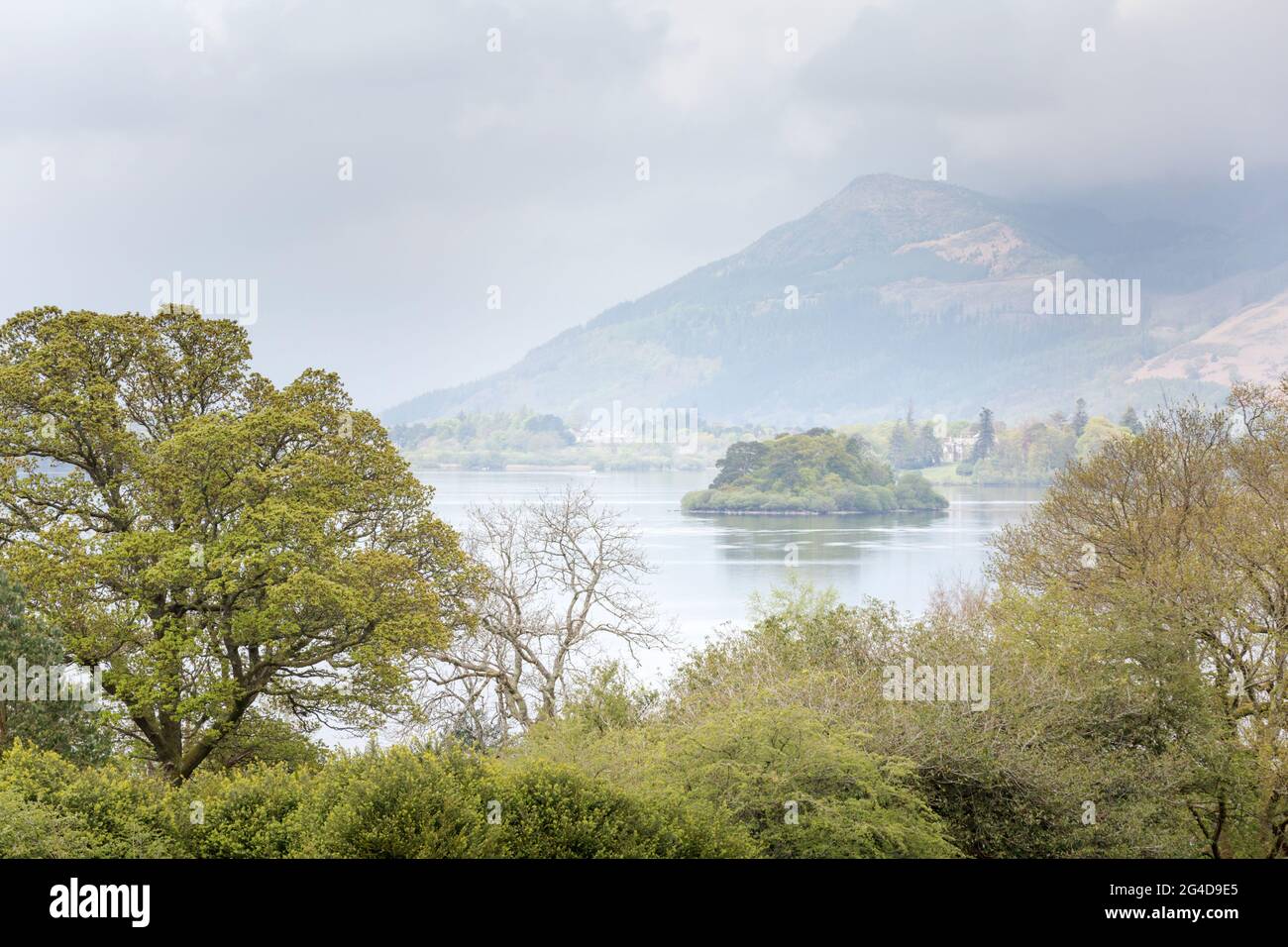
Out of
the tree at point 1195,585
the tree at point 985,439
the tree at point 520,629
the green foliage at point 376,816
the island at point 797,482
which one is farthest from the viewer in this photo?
the tree at point 985,439

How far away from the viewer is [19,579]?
46.0 feet

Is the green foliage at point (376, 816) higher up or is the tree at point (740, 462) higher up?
the tree at point (740, 462)

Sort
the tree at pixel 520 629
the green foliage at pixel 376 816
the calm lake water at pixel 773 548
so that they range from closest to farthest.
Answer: the green foliage at pixel 376 816 → the tree at pixel 520 629 → the calm lake water at pixel 773 548

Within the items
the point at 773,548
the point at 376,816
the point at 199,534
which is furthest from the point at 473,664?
the point at 773,548

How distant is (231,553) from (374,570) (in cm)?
187

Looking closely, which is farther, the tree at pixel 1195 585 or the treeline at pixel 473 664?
the tree at pixel 1195 585

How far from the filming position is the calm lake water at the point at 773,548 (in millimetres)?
43534

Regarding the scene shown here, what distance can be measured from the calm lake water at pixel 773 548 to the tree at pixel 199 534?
464 inches

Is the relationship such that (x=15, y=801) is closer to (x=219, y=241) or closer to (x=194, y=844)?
(x=194, y=844)

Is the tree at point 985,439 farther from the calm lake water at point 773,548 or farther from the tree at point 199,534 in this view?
the tree at point 199,534

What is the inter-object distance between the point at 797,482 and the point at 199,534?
56695 mm

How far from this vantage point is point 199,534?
1539 cm

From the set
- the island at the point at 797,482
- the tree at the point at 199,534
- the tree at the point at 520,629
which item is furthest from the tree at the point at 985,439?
the tree at the point at 199,534
